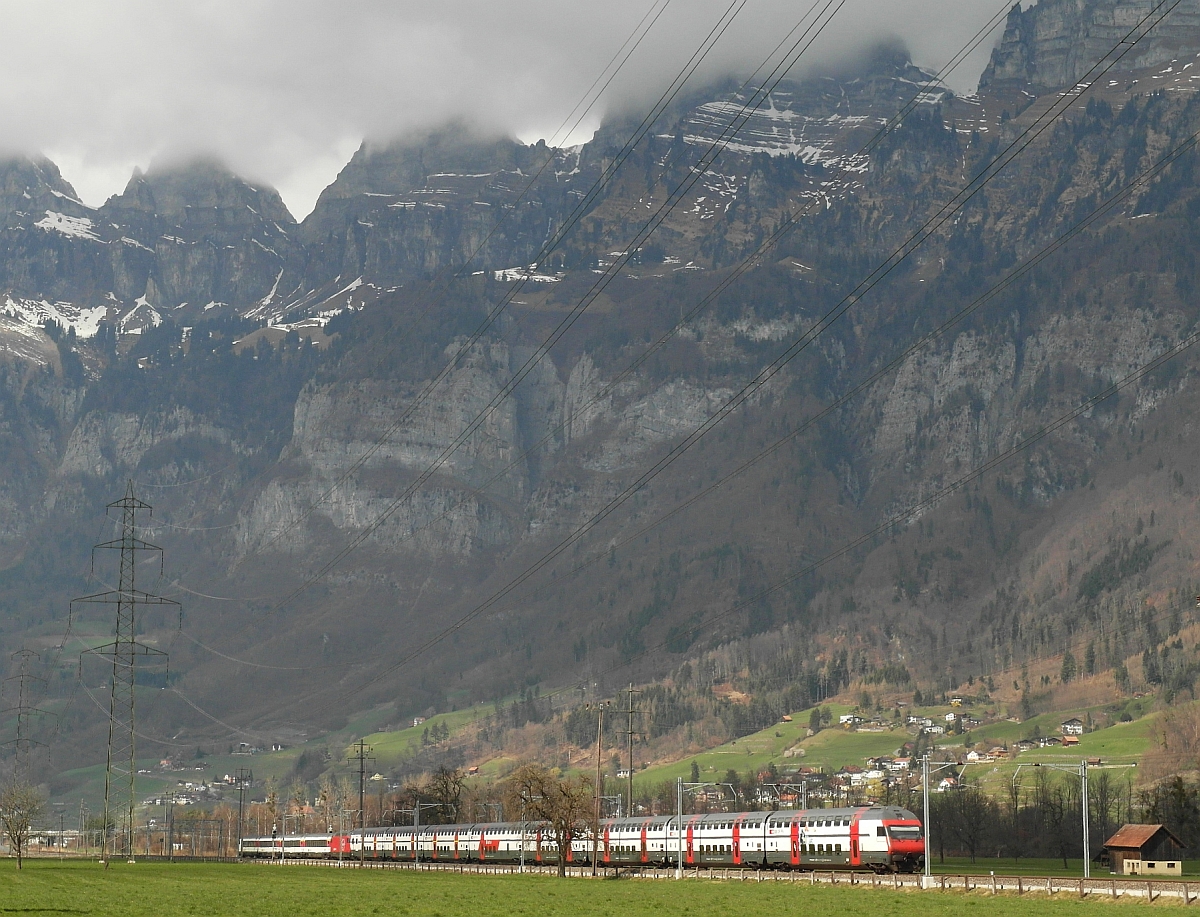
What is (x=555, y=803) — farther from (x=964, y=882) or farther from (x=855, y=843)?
(x=964, y=882)

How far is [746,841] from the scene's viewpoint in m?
138

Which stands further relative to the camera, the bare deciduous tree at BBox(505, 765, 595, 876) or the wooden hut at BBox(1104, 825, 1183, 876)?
the bare deciduous tree at BBox(505, 765, 595, 876)

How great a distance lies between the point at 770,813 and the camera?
138250 millimetres

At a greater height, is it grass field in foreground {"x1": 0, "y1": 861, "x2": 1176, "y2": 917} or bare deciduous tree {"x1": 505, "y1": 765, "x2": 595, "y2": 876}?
bare deciduous tree {"x1": 505, "y1": 765, "x2": 595, "y2": 876}

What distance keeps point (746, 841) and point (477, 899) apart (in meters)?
49.3

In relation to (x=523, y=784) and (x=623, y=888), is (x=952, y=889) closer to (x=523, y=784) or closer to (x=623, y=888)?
(x=623, y=888)

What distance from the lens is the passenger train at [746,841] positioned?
121625 millimetres

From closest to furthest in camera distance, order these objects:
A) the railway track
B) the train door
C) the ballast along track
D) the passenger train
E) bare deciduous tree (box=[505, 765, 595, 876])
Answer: the railway track, the ballast along track, the passenger train, the train door, bare deciduous tree (box=[505, 765, 595, 876])

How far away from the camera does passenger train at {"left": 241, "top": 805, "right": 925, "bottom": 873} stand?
121625 mm

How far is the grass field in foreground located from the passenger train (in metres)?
10.1

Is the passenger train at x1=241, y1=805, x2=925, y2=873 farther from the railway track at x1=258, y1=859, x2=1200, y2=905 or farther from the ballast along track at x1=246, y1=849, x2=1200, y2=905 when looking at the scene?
the railway track at x1=258, y1=859, x2=1200, y2=905

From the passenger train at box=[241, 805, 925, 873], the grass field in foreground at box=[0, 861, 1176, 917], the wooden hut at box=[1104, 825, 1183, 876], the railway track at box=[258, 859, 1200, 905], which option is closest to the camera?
the grass field in foreground at box=[0, 861, 1176, 917]

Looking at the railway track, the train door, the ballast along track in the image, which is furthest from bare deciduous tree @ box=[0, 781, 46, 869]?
the train door

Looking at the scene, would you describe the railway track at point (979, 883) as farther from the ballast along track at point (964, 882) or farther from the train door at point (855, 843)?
the train door at point (855, 843)
